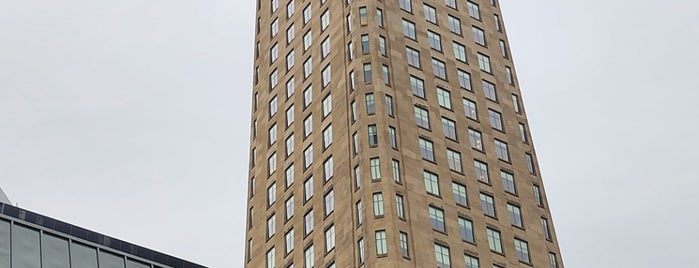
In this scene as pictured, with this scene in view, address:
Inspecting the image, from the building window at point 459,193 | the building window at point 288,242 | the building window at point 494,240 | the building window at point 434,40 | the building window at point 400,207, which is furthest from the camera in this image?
the building window at point 434,40

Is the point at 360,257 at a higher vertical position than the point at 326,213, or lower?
lower

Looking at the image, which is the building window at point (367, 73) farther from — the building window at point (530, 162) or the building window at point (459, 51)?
the building window at point (530, 162)

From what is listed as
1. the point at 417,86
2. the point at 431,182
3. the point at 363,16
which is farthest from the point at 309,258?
the point at 363,16

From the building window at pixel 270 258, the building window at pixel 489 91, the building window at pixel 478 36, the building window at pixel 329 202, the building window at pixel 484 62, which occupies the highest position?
the building window at pixel 478 36

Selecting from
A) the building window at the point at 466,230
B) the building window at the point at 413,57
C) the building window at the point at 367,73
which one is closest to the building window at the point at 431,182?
the building window at the point at 466,230

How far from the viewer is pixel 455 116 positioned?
102 metres

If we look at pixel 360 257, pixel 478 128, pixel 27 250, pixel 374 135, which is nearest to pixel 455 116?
pixel 478 128

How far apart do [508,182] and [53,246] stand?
1511 inches

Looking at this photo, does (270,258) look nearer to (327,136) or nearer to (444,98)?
(327,136)

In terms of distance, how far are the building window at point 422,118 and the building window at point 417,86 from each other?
1597 mm

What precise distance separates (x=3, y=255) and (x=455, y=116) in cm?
3992

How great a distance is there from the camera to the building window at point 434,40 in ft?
350

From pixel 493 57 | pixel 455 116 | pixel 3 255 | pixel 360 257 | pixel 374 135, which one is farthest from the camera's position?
pixel 493 57

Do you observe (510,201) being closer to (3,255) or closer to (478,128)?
(478,128)
